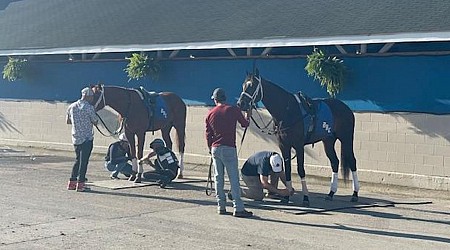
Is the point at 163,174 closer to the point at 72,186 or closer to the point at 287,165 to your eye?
the point at 72,186

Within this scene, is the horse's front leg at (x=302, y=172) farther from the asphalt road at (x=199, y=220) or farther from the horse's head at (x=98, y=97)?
the horse's head at (x=98, y=97)

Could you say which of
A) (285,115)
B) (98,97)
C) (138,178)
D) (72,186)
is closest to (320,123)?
(285,115)

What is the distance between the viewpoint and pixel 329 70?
14.8m

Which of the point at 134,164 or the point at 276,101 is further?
the point at 134,164

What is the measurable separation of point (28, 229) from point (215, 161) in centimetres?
298

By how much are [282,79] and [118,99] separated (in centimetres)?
370

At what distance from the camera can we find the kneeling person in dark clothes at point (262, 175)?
1227 centimetres

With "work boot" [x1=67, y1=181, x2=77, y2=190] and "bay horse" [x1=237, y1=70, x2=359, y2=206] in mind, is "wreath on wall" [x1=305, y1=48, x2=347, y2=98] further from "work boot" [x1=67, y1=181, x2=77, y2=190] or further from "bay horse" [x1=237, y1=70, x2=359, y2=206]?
"work boot" [x1=67, y1=181, x2=77, y2=190]

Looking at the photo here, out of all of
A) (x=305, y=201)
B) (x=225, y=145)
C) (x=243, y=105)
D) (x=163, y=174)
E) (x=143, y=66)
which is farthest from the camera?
(x=143, y=66)

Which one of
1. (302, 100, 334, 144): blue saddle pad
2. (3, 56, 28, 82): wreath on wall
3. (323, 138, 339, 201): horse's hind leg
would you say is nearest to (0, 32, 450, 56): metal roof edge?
(3, 56, 28, 82): wreath on wall

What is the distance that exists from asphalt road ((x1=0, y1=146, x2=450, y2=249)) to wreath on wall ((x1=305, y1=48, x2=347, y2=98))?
204 centimetres

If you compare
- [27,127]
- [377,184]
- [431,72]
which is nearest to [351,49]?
[431,72]

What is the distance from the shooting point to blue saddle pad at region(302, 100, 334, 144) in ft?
41.8

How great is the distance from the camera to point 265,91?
41.3 ft
